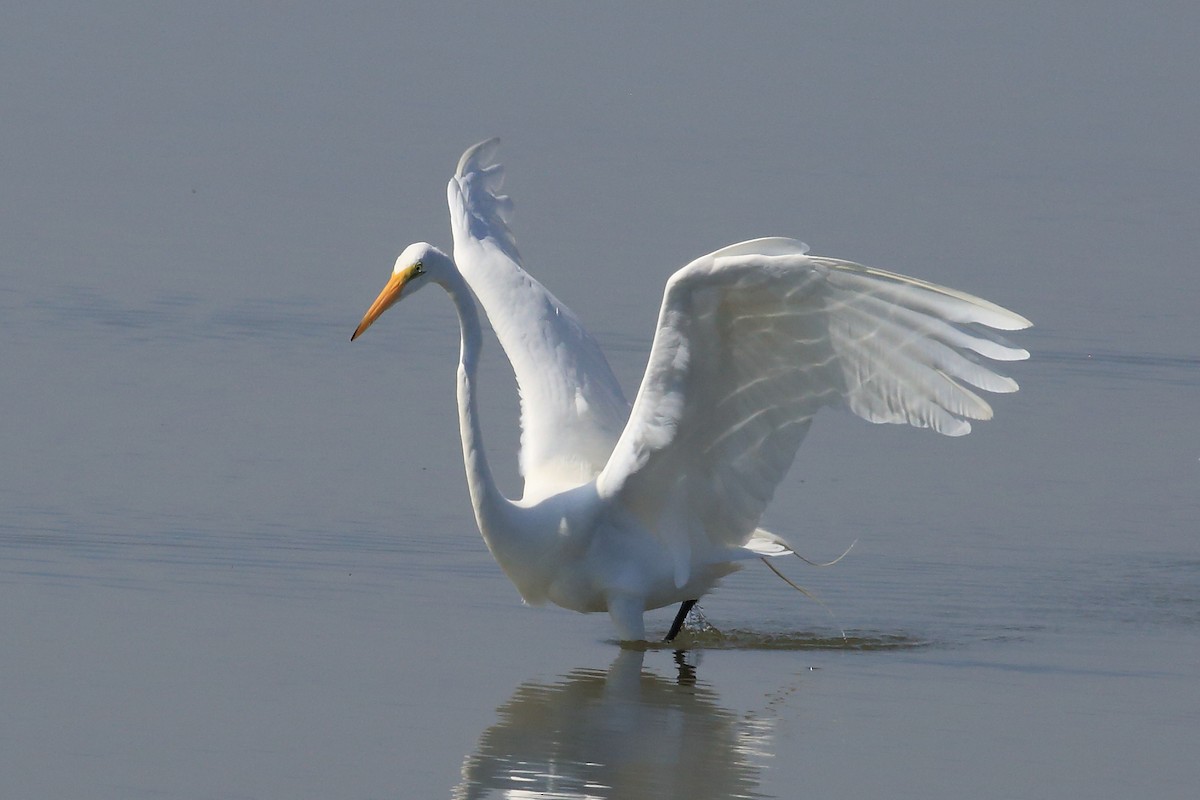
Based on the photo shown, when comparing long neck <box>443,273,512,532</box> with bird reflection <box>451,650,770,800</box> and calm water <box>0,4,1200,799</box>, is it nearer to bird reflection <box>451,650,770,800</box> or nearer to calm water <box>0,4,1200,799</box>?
calm water <box>0,4,1200,799</box>

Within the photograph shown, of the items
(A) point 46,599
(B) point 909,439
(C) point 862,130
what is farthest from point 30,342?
(C) point 862,130

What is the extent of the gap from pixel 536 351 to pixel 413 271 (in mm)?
1614

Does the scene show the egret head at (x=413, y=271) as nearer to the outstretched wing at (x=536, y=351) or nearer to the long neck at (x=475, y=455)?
the long neck at (x=475, y=455)

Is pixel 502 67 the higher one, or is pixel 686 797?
pixel 502 67

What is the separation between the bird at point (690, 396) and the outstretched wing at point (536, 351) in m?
0.01

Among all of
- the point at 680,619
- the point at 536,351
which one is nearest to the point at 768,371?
the point at 680,619

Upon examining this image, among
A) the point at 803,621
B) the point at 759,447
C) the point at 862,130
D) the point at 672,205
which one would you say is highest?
the point at 862,130

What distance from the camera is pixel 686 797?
6.39 meters

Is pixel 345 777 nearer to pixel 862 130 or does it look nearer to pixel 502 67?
pixel 862 130

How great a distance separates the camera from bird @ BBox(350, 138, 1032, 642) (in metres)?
7.29

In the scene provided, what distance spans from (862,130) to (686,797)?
14012 mm

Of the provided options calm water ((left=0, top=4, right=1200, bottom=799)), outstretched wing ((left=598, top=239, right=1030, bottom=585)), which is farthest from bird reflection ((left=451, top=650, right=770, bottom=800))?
outstretched wing ((left=598, top=239, right=1030, bottom=585))

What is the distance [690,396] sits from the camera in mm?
7863

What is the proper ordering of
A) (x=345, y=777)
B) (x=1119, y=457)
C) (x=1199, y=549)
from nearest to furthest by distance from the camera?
1. (x=345, y=777)
2. (x=1199, y=549)
3. (x=1119, y=457)
